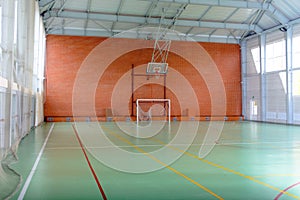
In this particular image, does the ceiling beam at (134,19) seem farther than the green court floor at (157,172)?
Yes

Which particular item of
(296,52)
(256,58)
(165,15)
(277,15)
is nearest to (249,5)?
(277,15)

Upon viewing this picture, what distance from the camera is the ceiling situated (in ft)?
92.2

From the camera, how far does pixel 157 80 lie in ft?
119

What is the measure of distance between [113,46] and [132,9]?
21.6 feet

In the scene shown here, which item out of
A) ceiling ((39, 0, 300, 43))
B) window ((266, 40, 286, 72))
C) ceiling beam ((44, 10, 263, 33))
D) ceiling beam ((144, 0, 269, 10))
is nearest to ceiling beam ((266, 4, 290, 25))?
ceiling ((39, 0, 300, 43))

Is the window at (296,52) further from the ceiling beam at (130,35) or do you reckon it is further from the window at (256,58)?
the ceiling beam at (130,35)

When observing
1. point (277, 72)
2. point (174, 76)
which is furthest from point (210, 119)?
point (277, 72)

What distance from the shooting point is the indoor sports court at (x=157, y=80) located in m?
15.8

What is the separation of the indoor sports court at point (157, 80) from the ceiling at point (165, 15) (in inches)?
4.1

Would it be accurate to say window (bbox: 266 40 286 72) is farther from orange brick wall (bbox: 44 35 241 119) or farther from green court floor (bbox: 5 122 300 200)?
green court floor (bbox: 5 122 300 200)

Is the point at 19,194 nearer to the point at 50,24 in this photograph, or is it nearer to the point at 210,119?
the point at 50,24

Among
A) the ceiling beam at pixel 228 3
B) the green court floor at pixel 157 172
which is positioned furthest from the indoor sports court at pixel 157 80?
the green court floor at pixel 157 172

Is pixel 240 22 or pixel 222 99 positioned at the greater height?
pixel 240 22

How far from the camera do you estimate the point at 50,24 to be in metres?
32.2
